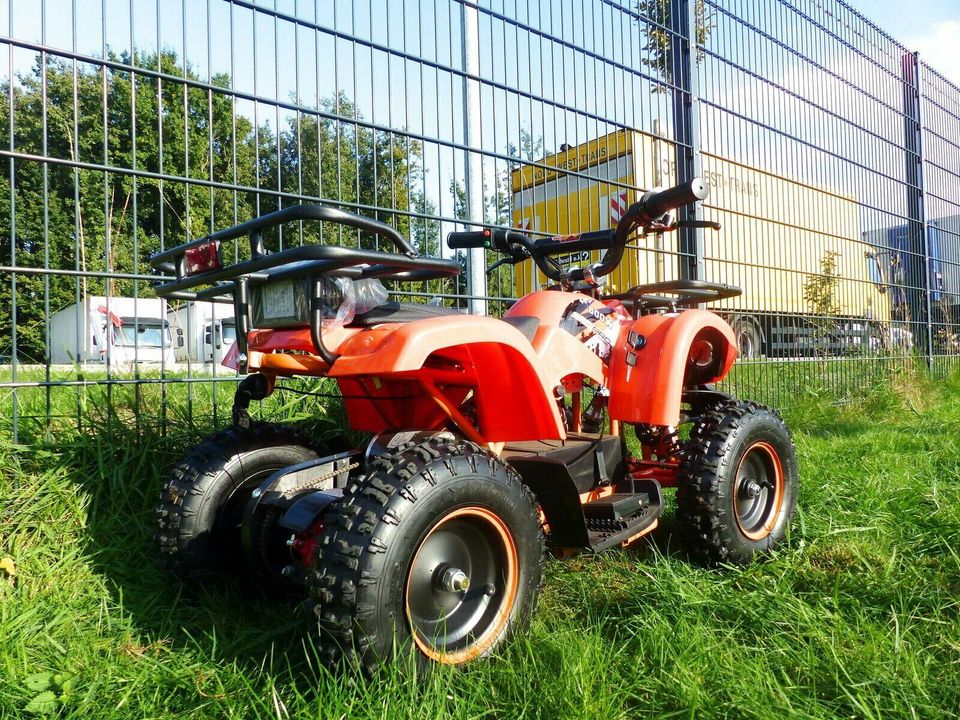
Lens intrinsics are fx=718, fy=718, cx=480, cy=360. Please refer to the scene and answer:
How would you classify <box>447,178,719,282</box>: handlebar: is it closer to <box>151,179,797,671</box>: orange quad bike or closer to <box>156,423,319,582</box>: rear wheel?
<box>151,179,797,671</box>: orange quad bike

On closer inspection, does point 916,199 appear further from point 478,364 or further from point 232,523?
point 232,523

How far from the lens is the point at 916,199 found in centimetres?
860

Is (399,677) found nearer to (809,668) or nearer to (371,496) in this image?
(371,496)

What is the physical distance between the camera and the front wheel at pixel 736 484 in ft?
8.52

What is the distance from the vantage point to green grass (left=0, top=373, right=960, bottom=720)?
1688 millimetres

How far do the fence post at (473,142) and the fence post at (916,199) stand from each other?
21.7ft

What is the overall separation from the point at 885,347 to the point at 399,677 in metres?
7.44

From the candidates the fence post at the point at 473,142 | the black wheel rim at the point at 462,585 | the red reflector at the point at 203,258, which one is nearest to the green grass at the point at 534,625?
the black wheel rim at the point at 462,585

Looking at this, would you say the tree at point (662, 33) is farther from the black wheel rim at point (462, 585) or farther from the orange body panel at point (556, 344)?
the black wheel rim at point (462, 585)

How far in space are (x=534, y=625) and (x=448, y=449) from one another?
626 mm

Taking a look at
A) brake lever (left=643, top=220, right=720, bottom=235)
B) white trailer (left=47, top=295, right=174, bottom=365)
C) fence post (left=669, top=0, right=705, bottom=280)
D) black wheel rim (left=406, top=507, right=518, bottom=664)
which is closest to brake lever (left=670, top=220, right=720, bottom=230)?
brake lever (left=643, top=220, right=720, bottom=235)

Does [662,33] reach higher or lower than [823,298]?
Result: higher

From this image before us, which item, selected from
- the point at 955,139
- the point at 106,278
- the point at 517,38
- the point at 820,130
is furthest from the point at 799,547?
the point at 955,139

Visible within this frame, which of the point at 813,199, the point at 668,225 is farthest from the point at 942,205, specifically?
the point at 668,225
